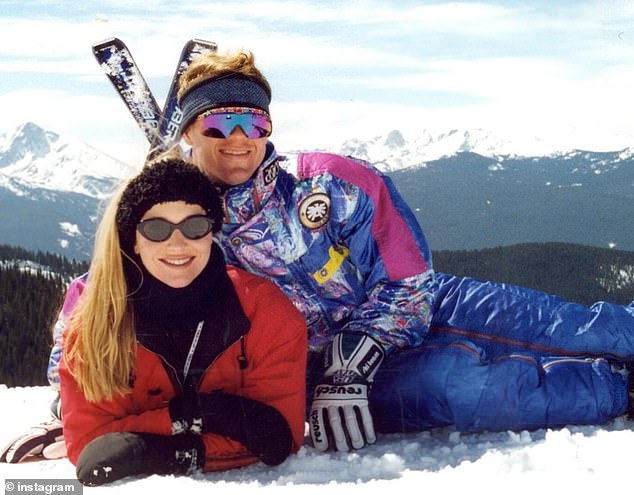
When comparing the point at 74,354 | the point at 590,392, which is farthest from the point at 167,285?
the point at 590,392

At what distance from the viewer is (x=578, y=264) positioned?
4793 inches

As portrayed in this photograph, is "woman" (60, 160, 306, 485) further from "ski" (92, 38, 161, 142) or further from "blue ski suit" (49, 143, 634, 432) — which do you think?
"ski" (92, 38, 161, 142)

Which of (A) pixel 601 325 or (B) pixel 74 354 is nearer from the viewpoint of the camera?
(B) pixel 74 354

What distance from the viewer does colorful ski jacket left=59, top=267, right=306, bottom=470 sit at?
3420 millimetres

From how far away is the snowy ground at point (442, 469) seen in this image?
8.91 ft

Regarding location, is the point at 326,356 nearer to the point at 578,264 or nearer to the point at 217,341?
the point at 217,341

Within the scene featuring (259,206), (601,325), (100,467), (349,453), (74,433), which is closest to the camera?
(100,467)

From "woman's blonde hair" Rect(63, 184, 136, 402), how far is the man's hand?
32.3 inches

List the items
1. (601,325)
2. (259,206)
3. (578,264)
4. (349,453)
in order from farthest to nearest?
(578,264)
(601,325)
(259,206)
(349,453)

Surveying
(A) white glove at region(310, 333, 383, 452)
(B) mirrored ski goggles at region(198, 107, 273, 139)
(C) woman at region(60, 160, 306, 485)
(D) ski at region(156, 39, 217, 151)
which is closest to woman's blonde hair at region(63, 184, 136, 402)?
(C) woman at region(60, 160, 306, 485)

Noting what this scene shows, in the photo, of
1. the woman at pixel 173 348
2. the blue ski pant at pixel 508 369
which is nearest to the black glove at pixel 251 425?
the woman at pixel 173 348

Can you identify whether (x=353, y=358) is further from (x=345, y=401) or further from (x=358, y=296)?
(x=358, y=296)

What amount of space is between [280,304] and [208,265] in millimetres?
420

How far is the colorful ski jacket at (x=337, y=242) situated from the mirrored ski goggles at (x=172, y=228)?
0.62 meters
